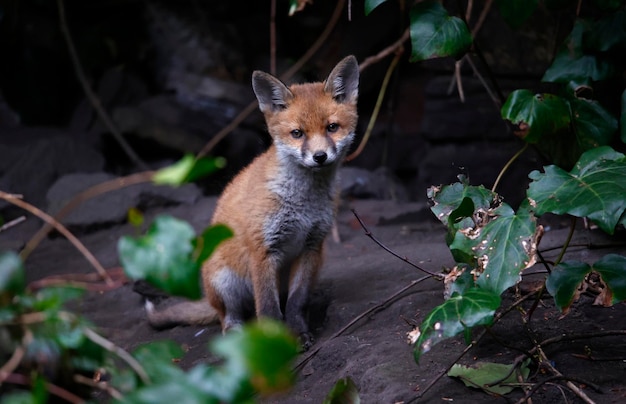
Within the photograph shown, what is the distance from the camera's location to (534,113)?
4.12 metres

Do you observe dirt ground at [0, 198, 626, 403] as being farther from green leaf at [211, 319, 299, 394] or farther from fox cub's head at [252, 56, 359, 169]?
green leaf at [211, 319, 299, 394]

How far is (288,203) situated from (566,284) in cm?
183

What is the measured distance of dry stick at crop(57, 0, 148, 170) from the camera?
8.11 meters

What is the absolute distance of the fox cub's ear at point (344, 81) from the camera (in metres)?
4.62

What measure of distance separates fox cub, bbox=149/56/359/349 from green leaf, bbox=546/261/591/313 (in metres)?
1.61

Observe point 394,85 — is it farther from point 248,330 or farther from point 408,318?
point 248,330

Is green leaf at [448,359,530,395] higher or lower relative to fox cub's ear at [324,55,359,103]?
lower

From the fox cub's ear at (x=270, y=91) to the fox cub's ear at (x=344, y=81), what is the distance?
0.28 meters

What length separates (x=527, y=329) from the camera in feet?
11.0

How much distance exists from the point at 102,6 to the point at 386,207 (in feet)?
15.5

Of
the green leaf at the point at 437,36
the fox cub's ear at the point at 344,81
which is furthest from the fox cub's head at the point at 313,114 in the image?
the green leaf at the point at 437,36

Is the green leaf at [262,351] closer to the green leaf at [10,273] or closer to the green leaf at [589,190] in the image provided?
the green leaf at [10,273]

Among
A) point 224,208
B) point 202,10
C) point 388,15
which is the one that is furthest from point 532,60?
point 202,10

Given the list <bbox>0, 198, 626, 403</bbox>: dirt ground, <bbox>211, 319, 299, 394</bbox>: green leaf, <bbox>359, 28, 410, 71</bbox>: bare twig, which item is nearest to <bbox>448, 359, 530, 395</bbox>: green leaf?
<bbox>0, 198, 626, 403</bbox>: dirt ground
